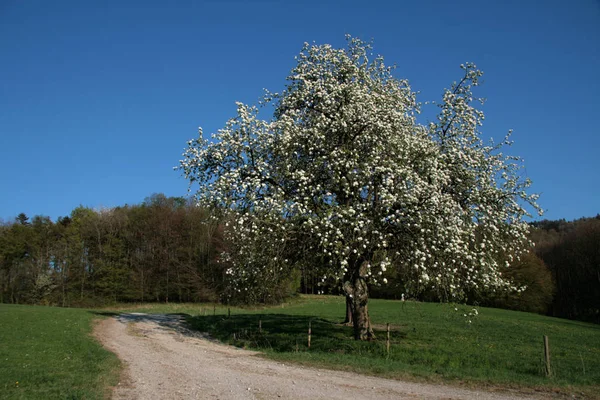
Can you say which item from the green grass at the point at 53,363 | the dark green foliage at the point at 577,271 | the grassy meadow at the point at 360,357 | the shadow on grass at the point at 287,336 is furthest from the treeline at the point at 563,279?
the green grass at the point at 53,363

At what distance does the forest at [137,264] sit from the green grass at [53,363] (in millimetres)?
42048

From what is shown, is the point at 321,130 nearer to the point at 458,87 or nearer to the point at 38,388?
the point at 458,87

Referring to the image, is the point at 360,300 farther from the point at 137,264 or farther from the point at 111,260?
the point at 111,260

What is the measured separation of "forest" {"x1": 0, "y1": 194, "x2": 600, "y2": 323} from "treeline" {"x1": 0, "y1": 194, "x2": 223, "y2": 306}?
160 millimetres

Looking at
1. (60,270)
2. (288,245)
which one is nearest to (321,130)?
(288,245)

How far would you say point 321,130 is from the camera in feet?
65.1

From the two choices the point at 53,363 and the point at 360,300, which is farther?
the point at 360,300

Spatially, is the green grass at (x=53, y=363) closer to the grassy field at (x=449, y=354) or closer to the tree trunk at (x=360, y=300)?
the grassy field at (x=449, y=354)

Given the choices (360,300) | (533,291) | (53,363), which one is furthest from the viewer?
(533,291)

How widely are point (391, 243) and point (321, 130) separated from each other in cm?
594

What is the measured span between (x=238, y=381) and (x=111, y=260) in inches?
2609

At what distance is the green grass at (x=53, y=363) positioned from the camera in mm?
12509

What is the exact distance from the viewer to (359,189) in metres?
18.2

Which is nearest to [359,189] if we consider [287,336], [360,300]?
[360,300]
